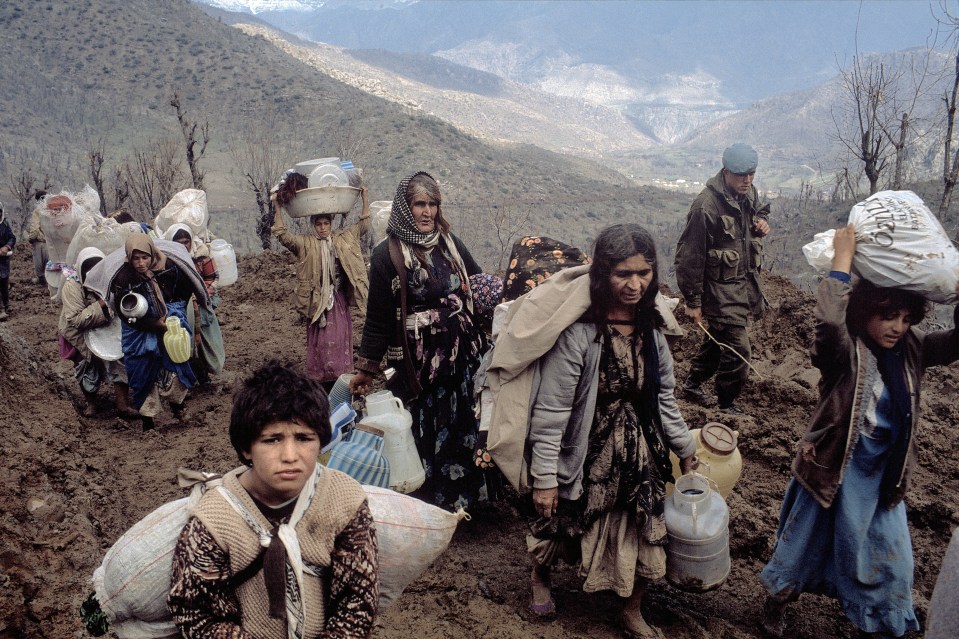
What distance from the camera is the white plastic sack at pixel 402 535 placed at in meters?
2.14

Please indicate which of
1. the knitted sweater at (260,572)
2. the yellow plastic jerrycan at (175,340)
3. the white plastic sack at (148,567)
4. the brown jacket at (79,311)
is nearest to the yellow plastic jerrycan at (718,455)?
the white plastic sack at (148,567)

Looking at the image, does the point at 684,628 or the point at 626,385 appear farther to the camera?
the point at 684,628

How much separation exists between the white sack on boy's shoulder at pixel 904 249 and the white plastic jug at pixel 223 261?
241 inches

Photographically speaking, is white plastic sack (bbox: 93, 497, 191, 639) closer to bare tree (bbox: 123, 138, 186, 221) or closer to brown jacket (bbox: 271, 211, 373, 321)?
brown jacket (bbox: 271, 211, 373, 321)

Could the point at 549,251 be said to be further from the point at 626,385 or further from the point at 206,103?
the point at 206,103

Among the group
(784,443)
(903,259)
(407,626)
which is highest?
(903,259)

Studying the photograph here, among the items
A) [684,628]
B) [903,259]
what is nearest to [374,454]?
[684,628]

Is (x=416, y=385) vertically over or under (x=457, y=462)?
over

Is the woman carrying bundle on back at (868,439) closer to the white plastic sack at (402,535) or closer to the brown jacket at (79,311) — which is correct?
the white plastic sack at (402,535)

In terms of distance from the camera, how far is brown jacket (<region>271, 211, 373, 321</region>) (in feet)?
17.6

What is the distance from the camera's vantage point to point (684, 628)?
10.4 feet

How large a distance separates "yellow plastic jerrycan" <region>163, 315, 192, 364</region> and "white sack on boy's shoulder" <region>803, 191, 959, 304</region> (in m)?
4.69

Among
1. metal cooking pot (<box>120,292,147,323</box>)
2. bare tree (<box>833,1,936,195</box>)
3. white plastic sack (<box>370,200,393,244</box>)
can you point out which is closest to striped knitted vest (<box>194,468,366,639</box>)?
metal cooking pot (<box>120,292,147,323</box>)

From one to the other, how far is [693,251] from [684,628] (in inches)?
109
